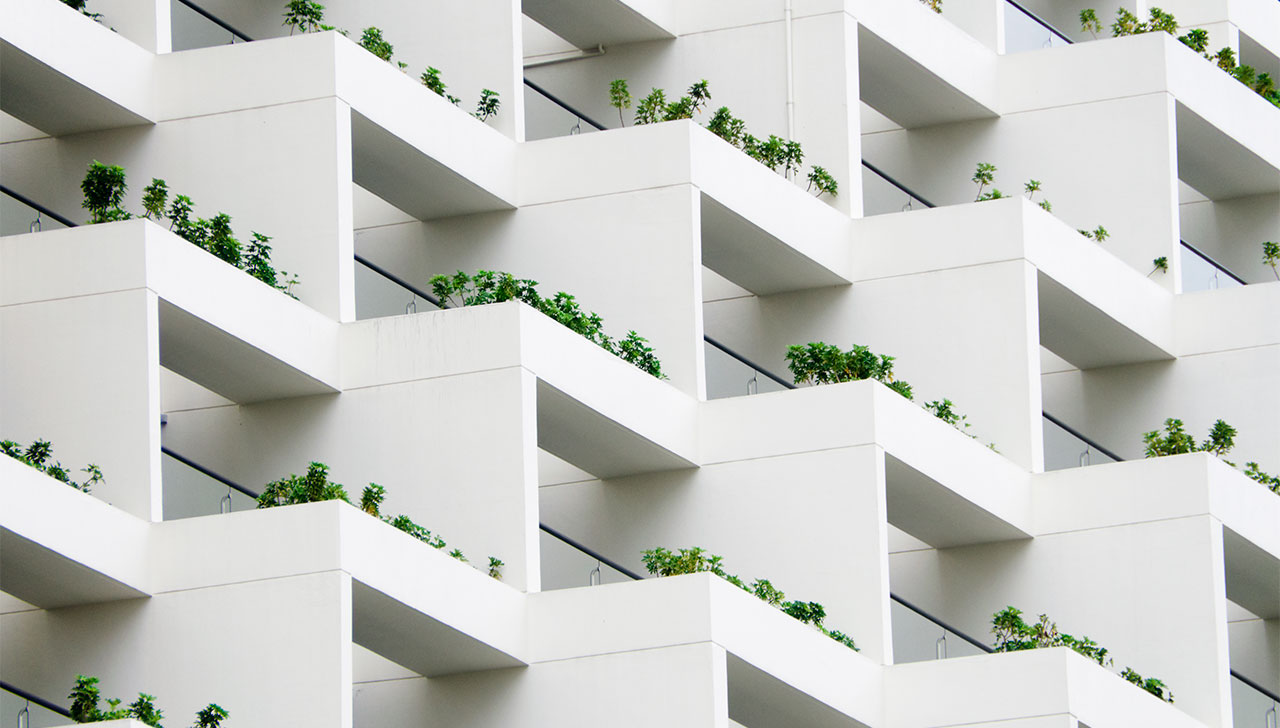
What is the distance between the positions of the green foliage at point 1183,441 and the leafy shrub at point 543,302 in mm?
7544

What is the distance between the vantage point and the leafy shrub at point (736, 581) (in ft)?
124

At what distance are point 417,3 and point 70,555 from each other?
475 inches

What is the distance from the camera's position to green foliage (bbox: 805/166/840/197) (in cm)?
4375

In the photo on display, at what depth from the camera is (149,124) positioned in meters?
39.0

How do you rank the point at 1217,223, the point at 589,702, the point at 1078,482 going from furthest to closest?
1. the point at 1217,223
2. the point at 1078,482
3. the point at 589,702

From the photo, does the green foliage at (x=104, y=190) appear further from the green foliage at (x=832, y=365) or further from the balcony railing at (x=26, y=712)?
the green foliage at (x=832, y=365)

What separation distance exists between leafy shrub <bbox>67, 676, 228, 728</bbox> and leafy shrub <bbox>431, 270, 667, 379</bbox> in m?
6.90

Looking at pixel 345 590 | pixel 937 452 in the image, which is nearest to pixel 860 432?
pixel 937 452

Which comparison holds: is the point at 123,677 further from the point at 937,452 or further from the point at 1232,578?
the point at 1232,578

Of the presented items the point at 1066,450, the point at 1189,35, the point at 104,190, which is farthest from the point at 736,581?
the point at 1189,35

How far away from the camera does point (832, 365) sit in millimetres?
40688

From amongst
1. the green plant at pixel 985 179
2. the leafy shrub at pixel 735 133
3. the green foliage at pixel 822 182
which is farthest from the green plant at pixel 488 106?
the green plant at pixel 985 179

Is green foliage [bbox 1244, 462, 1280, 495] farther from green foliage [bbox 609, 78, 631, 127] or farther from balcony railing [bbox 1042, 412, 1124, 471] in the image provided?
green foliage [bbox 609, 78, 631, 127]

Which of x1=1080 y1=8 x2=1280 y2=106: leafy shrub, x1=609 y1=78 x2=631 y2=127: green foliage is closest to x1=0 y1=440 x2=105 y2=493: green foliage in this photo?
x1=609 y1=78 x2=631 y2=127: green foliage
